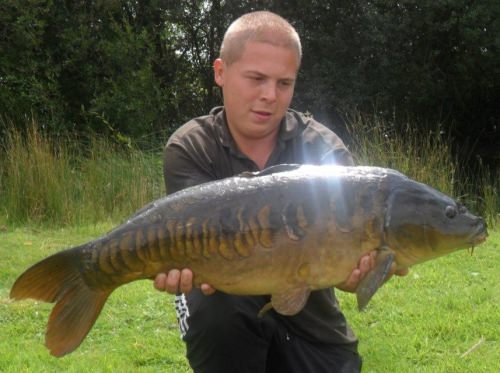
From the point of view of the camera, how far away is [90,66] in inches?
379

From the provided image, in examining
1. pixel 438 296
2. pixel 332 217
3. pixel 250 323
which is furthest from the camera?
pixel 438 296

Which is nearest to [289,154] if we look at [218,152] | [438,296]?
[218,152]

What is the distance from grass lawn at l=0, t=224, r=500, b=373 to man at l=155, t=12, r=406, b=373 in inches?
21.8

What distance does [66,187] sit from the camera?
5699mm

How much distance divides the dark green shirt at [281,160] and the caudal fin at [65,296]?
1.65ft

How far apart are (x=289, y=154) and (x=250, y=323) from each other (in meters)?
0.57

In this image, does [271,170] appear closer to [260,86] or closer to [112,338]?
[260,86]

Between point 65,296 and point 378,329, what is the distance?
62.8 inches

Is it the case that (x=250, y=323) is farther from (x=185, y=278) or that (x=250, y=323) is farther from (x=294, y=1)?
(x=294, y=1)

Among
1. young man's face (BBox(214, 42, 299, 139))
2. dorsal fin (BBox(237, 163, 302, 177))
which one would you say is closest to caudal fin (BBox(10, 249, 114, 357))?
dorsal fin (BBox(237, 163, 302, 177))

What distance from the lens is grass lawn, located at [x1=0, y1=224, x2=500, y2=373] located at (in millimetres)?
2613

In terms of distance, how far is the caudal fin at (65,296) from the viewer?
171cm

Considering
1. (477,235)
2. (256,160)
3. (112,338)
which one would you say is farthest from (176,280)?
(112,338)

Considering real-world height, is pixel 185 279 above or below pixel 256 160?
below
